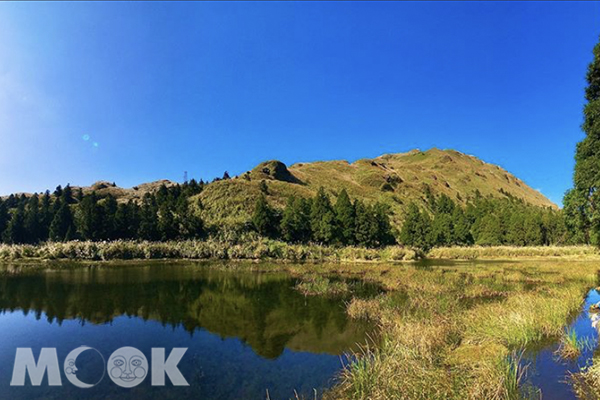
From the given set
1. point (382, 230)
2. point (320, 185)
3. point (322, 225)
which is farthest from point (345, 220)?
point (320, 185)

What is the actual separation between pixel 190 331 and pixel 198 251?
111 feet

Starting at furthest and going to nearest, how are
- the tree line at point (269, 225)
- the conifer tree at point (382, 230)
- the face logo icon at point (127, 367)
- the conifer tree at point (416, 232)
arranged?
the conifer tree at point (416, 232) < the conifer tree at point (382, 230) < the tree line at point (269, 225) < the face logo icon at point (127, 367)

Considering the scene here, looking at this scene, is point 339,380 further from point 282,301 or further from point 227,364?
point 282,301

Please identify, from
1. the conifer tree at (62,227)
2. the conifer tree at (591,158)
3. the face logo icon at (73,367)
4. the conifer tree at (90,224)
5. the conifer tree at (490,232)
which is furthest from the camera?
the conifer tree at (490,232)

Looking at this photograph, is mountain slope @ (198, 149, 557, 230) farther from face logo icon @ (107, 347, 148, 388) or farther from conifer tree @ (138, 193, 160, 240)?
face logo icon @ (107, 347, 148, 388)

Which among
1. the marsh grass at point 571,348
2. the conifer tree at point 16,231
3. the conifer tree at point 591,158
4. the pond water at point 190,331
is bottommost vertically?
the pond water at point 190,331

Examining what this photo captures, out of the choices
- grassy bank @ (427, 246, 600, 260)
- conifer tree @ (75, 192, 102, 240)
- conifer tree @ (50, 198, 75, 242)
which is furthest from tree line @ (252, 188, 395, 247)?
conifer tree @ (50, 198, 75, 242)

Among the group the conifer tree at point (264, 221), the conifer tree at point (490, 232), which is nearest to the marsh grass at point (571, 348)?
the conifer tree at point (264, 221)

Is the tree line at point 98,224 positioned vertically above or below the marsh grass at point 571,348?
above

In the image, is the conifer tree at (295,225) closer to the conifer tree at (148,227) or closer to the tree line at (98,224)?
the tree line at (98,224)

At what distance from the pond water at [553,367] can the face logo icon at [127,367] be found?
1079cm

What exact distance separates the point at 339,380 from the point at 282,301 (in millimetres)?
10959

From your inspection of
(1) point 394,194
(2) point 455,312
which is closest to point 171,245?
(2) point 455,312

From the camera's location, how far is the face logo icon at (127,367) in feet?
30.3
